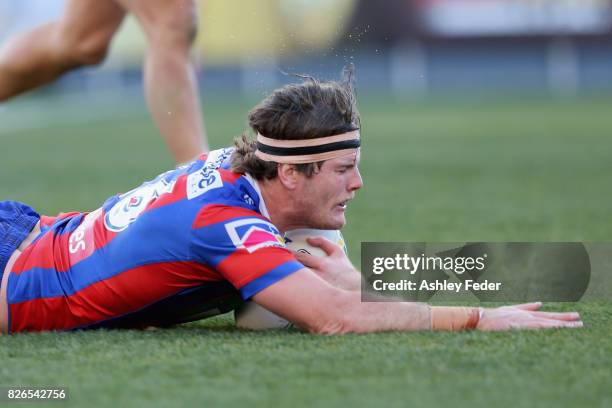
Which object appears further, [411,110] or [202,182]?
[411,110]

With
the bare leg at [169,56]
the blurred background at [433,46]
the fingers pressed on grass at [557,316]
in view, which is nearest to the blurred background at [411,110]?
the blurred background at [433,46]

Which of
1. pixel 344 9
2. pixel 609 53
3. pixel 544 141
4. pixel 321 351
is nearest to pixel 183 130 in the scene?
pixel 321 351

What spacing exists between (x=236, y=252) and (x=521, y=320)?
0.83 meters

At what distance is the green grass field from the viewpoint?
2650 mm

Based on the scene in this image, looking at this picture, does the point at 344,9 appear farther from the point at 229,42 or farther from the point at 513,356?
the point at 513,356

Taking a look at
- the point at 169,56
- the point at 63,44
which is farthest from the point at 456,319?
the point at 63,44

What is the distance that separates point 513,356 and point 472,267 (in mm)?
671

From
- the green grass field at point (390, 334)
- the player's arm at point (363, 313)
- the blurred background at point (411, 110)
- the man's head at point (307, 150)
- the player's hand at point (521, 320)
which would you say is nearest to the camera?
the green grass field at point (390, 334)

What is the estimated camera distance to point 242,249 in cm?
318

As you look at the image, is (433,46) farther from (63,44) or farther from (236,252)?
(236,252)

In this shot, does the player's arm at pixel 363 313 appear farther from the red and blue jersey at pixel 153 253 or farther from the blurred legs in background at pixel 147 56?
the blurred legs in background at pixel 147 56

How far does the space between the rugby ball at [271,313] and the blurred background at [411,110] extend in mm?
599

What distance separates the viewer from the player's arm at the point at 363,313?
315 centimetres

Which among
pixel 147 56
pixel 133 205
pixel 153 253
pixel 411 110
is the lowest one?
pixel 411 110
